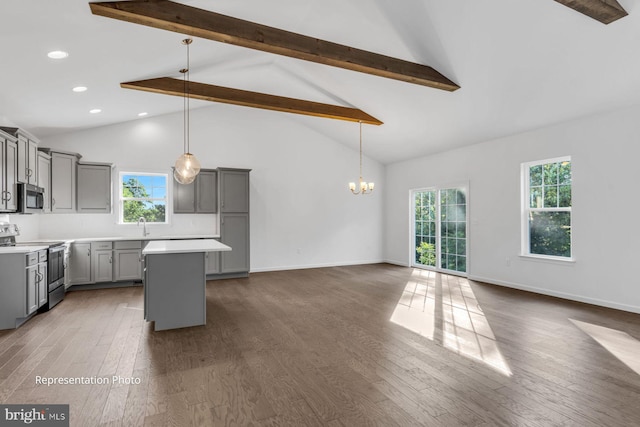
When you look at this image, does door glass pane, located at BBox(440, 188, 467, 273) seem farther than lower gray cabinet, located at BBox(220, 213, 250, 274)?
Yes

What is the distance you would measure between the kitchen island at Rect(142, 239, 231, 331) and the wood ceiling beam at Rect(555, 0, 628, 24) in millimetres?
3940

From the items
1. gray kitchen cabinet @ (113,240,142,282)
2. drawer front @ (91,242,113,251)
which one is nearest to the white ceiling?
drawer front @ (91,242,113,251)

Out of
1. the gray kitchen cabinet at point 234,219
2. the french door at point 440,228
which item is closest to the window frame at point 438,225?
the french door at point 440,228

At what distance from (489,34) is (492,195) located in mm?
3142

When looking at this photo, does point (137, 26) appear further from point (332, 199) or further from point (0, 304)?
point (332, 199)

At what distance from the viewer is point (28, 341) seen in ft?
11.2

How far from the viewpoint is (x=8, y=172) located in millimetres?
4098

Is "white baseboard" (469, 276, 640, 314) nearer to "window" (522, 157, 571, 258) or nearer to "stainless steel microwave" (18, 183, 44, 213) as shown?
"window" (522, 157, 571, 258)

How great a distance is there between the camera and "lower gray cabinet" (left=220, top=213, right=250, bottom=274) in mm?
6758

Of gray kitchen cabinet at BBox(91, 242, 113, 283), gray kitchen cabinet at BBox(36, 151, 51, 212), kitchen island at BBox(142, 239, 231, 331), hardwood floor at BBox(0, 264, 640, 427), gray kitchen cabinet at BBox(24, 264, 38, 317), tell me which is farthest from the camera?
gray kitchen cabinet at BBox(91, 242, 113, 283)

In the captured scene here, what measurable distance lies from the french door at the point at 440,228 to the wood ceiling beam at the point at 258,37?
281cm

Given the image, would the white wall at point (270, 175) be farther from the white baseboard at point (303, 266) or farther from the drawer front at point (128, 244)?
the drawer front at point (128, 244)

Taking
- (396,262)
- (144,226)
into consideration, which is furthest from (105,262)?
(396,262)

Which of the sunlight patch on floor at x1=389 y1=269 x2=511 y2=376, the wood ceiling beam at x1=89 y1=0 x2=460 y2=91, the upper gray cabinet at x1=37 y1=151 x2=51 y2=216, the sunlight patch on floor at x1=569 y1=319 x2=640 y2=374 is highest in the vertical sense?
the wood ceiling beam at x1=89 y1=0 x2=460 y2=91
